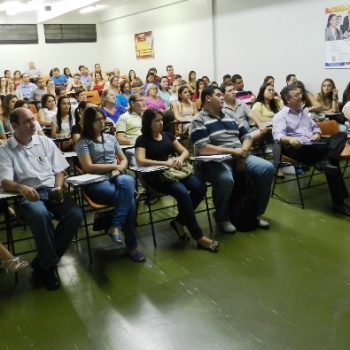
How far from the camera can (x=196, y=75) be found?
33.5ft

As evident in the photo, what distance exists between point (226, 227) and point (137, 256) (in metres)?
0.81

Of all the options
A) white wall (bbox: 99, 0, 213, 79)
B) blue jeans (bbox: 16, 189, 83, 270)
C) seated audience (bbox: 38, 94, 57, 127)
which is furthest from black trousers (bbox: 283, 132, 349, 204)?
white wall (bbox: 99, 0, 213, 79)

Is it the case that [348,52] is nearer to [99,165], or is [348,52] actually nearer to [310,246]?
[310,246]

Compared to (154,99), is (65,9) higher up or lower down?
higher up

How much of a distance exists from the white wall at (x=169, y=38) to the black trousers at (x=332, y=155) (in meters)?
6.39

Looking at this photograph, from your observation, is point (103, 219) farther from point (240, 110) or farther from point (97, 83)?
point (97, 83)

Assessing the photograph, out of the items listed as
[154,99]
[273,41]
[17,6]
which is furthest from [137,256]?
[17,6]

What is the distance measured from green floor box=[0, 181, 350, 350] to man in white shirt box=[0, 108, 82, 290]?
212 mm

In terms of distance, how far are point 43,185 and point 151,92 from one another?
3.94 m

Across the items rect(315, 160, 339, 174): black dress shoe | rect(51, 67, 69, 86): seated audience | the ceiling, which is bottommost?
rect(315, 160, 339, 174): black dress shoe

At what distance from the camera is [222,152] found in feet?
11.1

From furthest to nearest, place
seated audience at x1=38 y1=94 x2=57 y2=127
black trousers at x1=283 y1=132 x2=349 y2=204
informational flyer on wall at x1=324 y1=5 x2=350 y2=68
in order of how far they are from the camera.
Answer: informational flyer on wall at x1=324 y1=5 x2=350 y2=68
seated audience at x1=38 y1=94 x2=57 y2=127
black trousers at x1=283 y1=132 x2=349 y2=204

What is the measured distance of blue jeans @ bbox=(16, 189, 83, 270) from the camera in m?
2.60

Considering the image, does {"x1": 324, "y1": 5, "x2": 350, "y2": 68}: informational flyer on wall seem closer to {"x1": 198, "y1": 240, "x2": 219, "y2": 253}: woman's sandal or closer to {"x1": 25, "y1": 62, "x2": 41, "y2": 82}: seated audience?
{"x1": 198, "y1": 240, "x2": 219, "y2": 253}: woman's sandal
